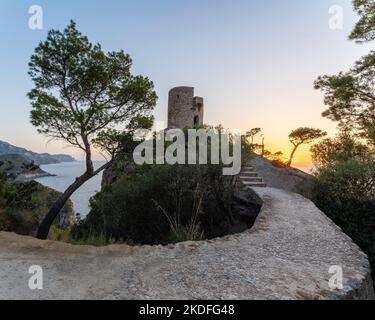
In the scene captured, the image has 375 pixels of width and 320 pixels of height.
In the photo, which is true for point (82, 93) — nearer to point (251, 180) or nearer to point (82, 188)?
point (251, 180)

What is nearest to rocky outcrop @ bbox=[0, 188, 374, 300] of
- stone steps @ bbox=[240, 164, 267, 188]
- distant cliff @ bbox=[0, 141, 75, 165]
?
stone steps @ bbox=[240, 164, 267, 188]

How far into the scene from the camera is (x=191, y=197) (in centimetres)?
707

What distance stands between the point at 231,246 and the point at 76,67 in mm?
9638

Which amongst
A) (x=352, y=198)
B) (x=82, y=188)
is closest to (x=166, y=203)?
(x=352, y=198)

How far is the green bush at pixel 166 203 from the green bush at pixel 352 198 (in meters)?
2.78

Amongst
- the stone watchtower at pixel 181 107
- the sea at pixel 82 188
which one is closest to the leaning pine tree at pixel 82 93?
the sea at pixel 82 188

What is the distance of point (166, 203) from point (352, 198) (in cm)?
501

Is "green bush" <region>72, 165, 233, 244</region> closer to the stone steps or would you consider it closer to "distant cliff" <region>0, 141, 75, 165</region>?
the stone steps

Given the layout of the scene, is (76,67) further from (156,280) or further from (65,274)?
(156,280)

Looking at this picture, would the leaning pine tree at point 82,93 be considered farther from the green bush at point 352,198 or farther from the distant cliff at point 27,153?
the distant cliff at point 27,153

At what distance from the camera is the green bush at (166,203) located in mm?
7016
